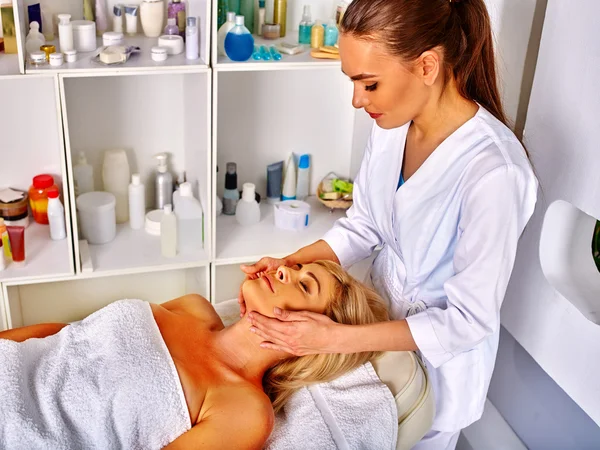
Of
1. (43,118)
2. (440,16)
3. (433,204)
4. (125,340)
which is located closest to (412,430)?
(433,204)

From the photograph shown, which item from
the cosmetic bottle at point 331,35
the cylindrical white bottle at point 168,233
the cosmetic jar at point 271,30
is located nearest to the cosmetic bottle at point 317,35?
the cosmetic bottle at point 331,35

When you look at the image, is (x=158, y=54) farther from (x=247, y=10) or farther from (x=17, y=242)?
(x=17, y=242)

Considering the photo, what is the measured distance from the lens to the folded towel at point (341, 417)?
1496 millimetres

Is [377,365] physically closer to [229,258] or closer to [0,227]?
[229,258]

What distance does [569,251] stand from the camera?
1908 millimetres

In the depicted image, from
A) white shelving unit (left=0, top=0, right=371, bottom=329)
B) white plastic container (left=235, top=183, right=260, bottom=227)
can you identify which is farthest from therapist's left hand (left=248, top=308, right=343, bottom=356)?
white plastic container (left=235, top=183, right=260, bottom=227)

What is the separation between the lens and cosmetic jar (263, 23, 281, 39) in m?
2.40

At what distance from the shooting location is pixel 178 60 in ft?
7.05

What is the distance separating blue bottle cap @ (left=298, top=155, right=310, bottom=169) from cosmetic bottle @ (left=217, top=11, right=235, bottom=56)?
1.94ft

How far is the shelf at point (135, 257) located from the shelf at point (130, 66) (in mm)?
640

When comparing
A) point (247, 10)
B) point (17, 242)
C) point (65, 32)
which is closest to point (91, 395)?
point (17, 242)

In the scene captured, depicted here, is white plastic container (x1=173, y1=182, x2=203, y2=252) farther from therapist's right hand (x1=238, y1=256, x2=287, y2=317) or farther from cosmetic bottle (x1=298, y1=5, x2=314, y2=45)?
therapist's right hand (x1=238, y1=256, x2=287, y2=317)

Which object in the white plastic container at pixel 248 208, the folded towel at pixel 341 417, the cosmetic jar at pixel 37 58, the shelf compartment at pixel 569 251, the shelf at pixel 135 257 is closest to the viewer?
the folded towel at pixel 341 417

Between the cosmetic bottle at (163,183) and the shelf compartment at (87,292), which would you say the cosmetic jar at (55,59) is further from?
the shelf compartment at (87,292)
